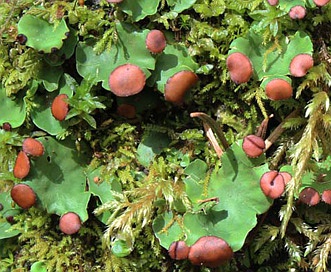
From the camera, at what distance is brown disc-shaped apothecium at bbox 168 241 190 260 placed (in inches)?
59.4

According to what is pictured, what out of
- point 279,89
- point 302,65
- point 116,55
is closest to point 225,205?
point 279,89

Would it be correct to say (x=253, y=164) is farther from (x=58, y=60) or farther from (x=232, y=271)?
(x=58, y=60)

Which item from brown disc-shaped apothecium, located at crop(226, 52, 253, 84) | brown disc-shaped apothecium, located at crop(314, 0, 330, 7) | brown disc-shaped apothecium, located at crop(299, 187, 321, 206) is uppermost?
brown disc-shaped apothecium, located at crop(314, 0, 330, 7)

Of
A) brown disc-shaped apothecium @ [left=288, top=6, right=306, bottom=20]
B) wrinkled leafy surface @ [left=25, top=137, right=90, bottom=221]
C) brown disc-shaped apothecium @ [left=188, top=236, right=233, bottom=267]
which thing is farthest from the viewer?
wrinkled leafy surface @ [left=25, top=137, right=90, bottom=221]

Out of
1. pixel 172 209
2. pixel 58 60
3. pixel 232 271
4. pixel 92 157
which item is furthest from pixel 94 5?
pixel 232 271

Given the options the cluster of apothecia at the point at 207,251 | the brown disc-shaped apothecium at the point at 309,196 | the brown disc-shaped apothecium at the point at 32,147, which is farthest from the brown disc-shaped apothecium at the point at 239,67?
the brown disc-shaped apothecium at the point at 32,147

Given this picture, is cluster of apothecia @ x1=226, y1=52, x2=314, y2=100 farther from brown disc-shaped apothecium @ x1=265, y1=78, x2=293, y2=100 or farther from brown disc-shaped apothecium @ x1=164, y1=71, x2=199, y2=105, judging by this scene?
brown disc-shaped apothecium @ x1=164, y1=71, x2=199, y2=105

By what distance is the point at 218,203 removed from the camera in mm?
1583

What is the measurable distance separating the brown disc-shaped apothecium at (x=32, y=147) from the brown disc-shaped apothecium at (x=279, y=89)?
0.76 metres

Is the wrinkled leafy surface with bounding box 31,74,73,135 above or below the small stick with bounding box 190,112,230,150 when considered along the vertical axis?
below

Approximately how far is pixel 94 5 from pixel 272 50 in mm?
623

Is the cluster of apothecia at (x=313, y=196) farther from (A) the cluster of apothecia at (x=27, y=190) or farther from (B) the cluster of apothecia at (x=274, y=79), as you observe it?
(A) the cluster of apothecia at (x=27, y=190)

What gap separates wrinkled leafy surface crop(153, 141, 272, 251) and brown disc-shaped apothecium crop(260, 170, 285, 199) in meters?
0.03

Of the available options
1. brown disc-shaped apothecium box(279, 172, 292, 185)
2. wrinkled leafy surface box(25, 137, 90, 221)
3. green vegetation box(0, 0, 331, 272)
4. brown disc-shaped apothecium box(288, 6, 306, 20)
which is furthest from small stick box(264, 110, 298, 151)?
wrinkled leafy surface box(25, 137, 90, 221)
